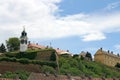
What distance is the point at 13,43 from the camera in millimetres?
98625

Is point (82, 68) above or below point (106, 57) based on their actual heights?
below

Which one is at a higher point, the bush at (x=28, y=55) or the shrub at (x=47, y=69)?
the bush at (x=28, y=55)

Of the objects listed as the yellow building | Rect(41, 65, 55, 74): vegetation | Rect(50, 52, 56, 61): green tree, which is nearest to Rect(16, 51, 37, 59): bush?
Rect(50, 52, 56, 61): green tree

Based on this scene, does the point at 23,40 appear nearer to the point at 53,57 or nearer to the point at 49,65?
the point at 53,57

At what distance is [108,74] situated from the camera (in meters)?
69.6

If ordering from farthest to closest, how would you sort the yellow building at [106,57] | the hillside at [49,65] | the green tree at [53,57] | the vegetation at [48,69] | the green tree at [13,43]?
the yellow building at [106,57]
the green tree at [13,43]
the green tree at [53,57]
the hillside at [49,65]
the vegetation at [48,69]

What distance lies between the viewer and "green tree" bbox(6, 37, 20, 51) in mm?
98769

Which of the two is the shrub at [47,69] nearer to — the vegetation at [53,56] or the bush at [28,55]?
the vegetation at [53,56]

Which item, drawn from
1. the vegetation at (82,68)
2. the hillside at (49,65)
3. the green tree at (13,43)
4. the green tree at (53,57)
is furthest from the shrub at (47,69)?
the green tree at (13,43)

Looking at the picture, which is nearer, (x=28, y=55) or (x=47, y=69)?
(x=47, y=69)

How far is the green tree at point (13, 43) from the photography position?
98.8m

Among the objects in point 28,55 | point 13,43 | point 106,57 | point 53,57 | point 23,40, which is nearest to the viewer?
point 53,57

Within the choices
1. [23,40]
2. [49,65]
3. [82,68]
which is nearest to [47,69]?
[49,65]

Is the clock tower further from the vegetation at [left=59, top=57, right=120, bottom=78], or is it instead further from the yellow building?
the yellow building
